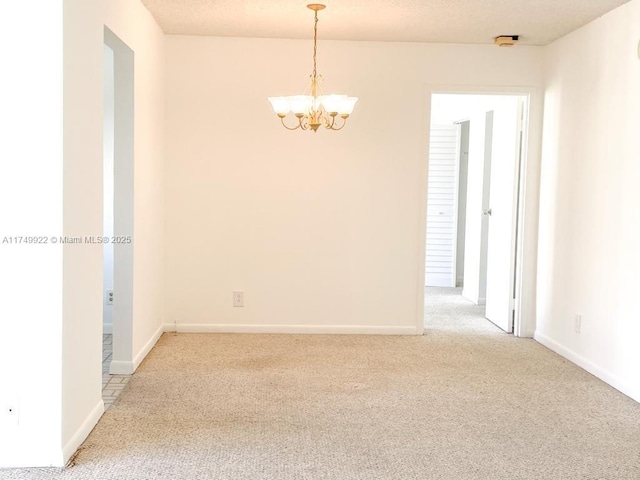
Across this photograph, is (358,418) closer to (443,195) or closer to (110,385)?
(110,385)

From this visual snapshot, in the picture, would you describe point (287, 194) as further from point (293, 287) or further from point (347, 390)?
point (347, 390)

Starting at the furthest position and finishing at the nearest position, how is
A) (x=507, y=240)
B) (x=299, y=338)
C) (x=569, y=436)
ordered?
(x=507, y=240) < (x=299, y=338) < (x=569, y=436)

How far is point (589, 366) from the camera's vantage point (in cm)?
445

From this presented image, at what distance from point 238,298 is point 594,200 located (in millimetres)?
2804

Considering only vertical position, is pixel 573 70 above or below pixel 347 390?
above

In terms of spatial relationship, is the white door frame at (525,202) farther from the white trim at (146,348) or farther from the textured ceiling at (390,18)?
the white trim at (146,348)

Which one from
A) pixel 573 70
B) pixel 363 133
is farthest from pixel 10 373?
pixel 573 70

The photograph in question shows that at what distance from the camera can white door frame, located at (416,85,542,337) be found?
5363 millimetres

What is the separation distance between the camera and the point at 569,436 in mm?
3262

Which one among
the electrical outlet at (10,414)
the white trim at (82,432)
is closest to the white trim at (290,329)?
the white trim at (82,432)

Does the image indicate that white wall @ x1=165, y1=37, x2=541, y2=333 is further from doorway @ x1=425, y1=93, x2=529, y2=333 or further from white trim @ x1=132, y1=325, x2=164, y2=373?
doorway @ x1=425, y1=93, x2=529, y2=333

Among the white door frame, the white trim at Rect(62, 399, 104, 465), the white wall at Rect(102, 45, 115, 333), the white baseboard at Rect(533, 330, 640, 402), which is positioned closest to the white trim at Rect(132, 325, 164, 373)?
the white wall at Rect(102, 45, 115, 333)

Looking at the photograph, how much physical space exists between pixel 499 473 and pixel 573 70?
10.5 ft

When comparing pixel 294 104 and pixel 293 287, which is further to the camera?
pixel 293 287
